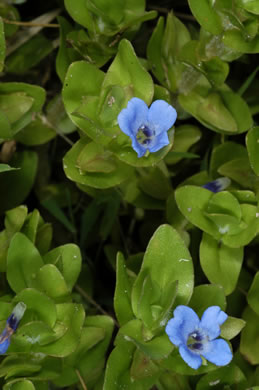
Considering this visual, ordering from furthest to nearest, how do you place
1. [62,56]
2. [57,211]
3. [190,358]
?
[57,211] < [62,56] < [190,358]

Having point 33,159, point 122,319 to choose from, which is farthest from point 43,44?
point 122,319

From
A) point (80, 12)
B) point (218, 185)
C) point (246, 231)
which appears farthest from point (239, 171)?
point (80, 12)

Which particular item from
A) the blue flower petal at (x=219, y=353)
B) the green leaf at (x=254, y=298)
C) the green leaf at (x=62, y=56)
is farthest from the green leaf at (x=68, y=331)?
the green leaf at (x=62, y=56)

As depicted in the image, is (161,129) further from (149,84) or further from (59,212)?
(59,212)

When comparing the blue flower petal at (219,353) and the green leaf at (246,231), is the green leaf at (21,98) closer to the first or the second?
the green leaf at (246,231)

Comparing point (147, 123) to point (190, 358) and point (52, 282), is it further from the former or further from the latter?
point (190, 358)

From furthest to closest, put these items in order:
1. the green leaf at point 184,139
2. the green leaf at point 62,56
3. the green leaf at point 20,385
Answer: the green leaf at point 184,139
the green leaf at point 62,56
the green leaf at point 20,385
